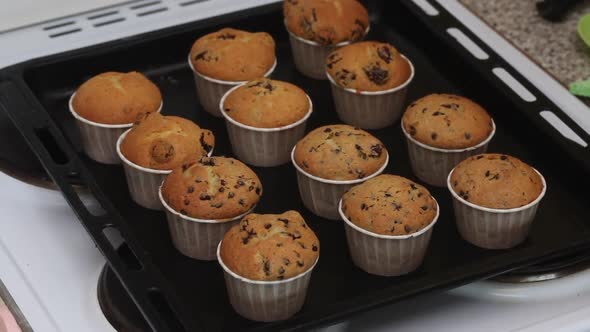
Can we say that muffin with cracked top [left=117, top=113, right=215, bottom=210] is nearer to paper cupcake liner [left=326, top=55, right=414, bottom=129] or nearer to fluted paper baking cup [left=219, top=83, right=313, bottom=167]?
fluted paper baking cup [left=219, top=83, right=313, bottom=167]

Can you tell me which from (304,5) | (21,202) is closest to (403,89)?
(304,5)

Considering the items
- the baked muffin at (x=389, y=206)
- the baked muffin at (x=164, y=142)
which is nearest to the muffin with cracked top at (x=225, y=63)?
the baked muffin at (x=164, y=142)

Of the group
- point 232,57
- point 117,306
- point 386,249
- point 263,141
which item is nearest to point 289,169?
point 263,141

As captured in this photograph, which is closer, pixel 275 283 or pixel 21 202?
pixel 275 283

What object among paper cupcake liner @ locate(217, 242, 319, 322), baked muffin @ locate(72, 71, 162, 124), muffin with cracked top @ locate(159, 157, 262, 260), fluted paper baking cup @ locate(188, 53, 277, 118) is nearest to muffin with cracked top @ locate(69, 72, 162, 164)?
baked muffin @ locate(72, 71, 162, 124)

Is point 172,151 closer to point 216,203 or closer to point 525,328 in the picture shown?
point 216,203

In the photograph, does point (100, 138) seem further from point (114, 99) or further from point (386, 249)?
point (386, 249)

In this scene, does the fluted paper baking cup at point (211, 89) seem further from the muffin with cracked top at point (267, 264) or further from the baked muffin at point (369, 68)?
the muffin with cracked top at point (267, 264)
